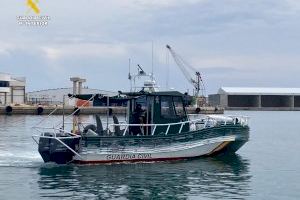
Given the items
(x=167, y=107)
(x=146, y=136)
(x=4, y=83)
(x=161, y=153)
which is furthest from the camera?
(x=4, y=83)

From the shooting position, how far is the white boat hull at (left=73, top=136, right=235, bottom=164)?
91.2 ft

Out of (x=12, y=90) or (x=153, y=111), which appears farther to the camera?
(x=12, y=90)

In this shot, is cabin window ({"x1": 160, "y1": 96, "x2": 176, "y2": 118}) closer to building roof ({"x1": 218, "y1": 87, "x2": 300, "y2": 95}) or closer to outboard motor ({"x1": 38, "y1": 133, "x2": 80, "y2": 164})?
outboard motor ({"x1": 38, "y1": 133, "x2": 80, "y2": 164})

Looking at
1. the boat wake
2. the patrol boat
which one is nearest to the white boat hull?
the patrol boat

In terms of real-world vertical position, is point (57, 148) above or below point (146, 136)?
below

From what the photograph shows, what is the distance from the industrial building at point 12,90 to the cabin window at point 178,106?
333 ft

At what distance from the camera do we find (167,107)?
99.8 ft

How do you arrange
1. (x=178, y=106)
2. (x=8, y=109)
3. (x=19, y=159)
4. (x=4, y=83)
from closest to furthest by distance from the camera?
(x=19, y=159), (x=178, y=106), (x=8, y=109), (x=4, y=83)

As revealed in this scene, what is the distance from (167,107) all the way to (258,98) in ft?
509

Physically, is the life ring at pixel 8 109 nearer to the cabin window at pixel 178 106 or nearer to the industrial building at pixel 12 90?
the industrial building at pixel 12 90

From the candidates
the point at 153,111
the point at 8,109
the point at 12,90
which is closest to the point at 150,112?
the point at 153,111

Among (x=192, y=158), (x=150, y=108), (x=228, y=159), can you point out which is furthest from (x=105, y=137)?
(x=228, y=159)

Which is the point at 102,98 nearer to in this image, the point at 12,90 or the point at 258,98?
the point at 12,90

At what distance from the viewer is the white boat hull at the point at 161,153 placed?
2781 centimetres
